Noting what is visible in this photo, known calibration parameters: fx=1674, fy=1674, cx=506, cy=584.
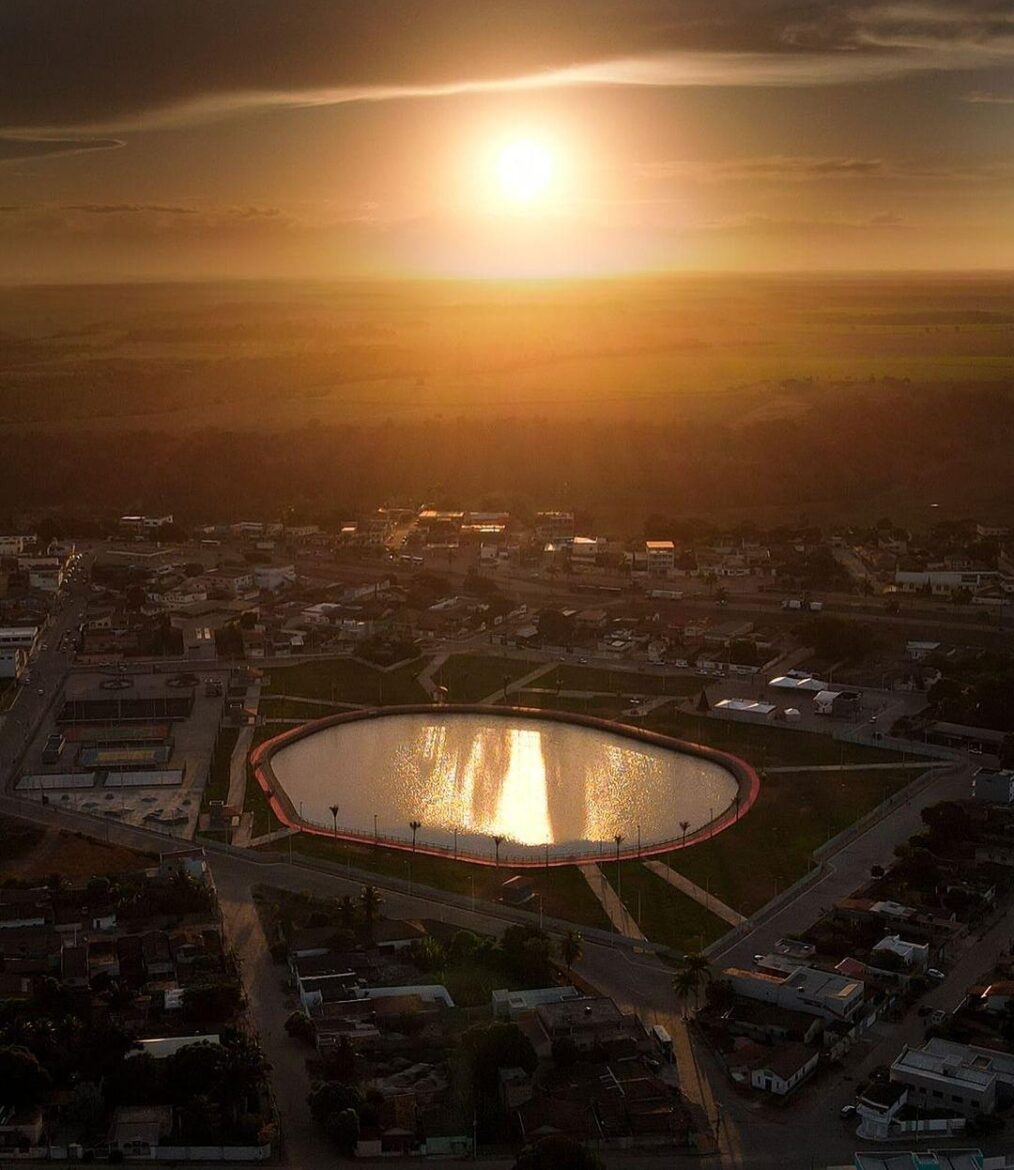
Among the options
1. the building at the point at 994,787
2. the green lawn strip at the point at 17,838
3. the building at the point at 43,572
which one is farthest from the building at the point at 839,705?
the building at the point at 43,572

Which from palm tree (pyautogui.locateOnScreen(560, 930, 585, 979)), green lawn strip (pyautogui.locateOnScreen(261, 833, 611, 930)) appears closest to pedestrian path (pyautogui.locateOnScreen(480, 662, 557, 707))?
green lawn strip (pyautogui.locateOnScreen(261, 833, 611, 930))

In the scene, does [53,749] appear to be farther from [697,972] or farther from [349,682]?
[697,972]

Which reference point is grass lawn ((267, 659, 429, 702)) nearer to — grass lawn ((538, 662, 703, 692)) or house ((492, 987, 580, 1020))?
grass lawn ((538, 662, 703, 692))

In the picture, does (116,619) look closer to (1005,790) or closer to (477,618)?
(477,618)

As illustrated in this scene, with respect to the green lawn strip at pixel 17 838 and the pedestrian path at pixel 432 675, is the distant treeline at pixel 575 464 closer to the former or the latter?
the pedestrian path at pixel 432 675

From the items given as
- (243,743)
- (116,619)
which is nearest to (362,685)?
(243,743)

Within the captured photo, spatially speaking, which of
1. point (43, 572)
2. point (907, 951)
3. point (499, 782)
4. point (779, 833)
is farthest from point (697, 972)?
point (43, 572)
